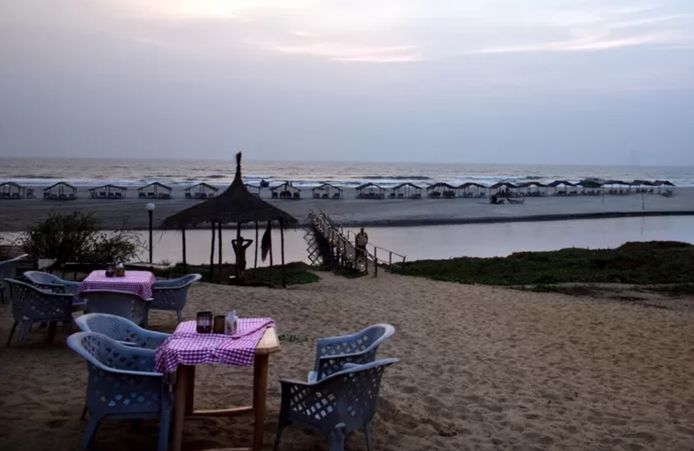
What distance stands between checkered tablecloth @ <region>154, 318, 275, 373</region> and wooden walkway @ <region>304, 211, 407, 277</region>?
39.0 feet

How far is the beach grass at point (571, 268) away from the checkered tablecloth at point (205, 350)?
1178 cm

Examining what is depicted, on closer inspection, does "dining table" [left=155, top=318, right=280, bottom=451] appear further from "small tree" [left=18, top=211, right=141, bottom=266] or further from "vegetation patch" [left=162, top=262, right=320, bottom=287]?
"small tree" [left=18, top=211, right=141, bottom=266]

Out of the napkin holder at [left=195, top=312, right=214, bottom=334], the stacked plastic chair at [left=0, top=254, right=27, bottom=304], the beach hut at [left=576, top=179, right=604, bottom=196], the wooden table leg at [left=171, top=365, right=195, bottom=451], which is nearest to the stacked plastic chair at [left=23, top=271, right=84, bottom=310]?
the stacked plastic chair at [left=0, top=254, right=27, bottom=304]

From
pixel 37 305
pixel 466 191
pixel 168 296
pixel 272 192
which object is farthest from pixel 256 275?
pixel 466 191

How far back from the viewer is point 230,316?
4137mm

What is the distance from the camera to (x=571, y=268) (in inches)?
676

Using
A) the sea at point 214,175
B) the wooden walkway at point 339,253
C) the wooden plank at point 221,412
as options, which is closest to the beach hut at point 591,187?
the sea at point 214,175

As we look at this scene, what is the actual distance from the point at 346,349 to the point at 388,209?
3422 cm

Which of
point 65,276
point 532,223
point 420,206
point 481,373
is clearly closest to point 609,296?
point 481,373

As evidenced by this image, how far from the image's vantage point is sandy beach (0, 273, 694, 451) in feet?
14.4

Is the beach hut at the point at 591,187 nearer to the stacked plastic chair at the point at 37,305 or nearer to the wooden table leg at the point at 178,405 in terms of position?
the stacked plastic chair at the point at 37,305

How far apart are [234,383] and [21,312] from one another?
2.29 meters

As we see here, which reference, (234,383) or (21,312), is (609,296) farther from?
(21,312)

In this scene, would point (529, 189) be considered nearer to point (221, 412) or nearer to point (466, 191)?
point (466, 191)
